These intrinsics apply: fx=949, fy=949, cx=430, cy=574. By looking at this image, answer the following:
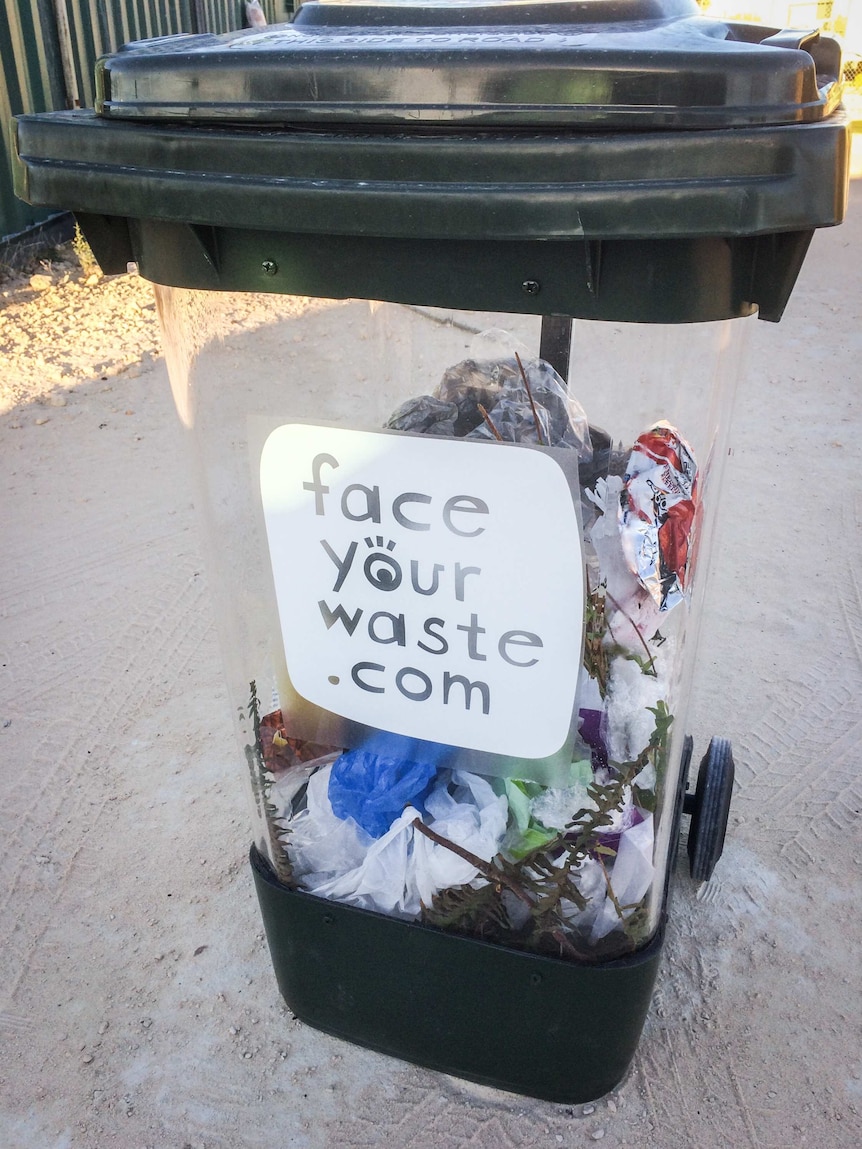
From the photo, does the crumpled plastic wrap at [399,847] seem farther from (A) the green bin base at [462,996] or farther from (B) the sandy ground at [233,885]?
(B) the sandy ground at [233,885]

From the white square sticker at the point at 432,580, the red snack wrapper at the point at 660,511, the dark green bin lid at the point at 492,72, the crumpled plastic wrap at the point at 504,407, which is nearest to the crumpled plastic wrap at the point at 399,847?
the white square sticker at the point at 432,580

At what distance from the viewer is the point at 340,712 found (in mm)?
1490

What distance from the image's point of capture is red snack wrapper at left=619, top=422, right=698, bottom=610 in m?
1.33

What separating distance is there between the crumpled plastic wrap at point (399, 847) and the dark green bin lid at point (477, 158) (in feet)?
2.55

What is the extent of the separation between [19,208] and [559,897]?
20.3ft

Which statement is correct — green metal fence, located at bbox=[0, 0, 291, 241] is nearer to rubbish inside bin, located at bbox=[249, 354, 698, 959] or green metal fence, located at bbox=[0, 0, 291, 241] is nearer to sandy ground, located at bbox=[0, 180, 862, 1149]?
sandy ground, located at bbox=[0, 180, 862, 1149]

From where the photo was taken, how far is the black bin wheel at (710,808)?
1899 millimetres

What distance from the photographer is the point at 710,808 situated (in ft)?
6.23

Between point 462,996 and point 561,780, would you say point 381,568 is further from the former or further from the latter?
point 462,996

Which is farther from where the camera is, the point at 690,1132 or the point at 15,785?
the point at 15,785

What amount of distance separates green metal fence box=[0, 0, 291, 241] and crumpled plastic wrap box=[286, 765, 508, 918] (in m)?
5.24

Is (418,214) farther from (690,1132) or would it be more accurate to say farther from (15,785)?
(15,785)

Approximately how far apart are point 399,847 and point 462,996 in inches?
11.0

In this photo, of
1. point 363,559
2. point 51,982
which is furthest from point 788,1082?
point 51,982
